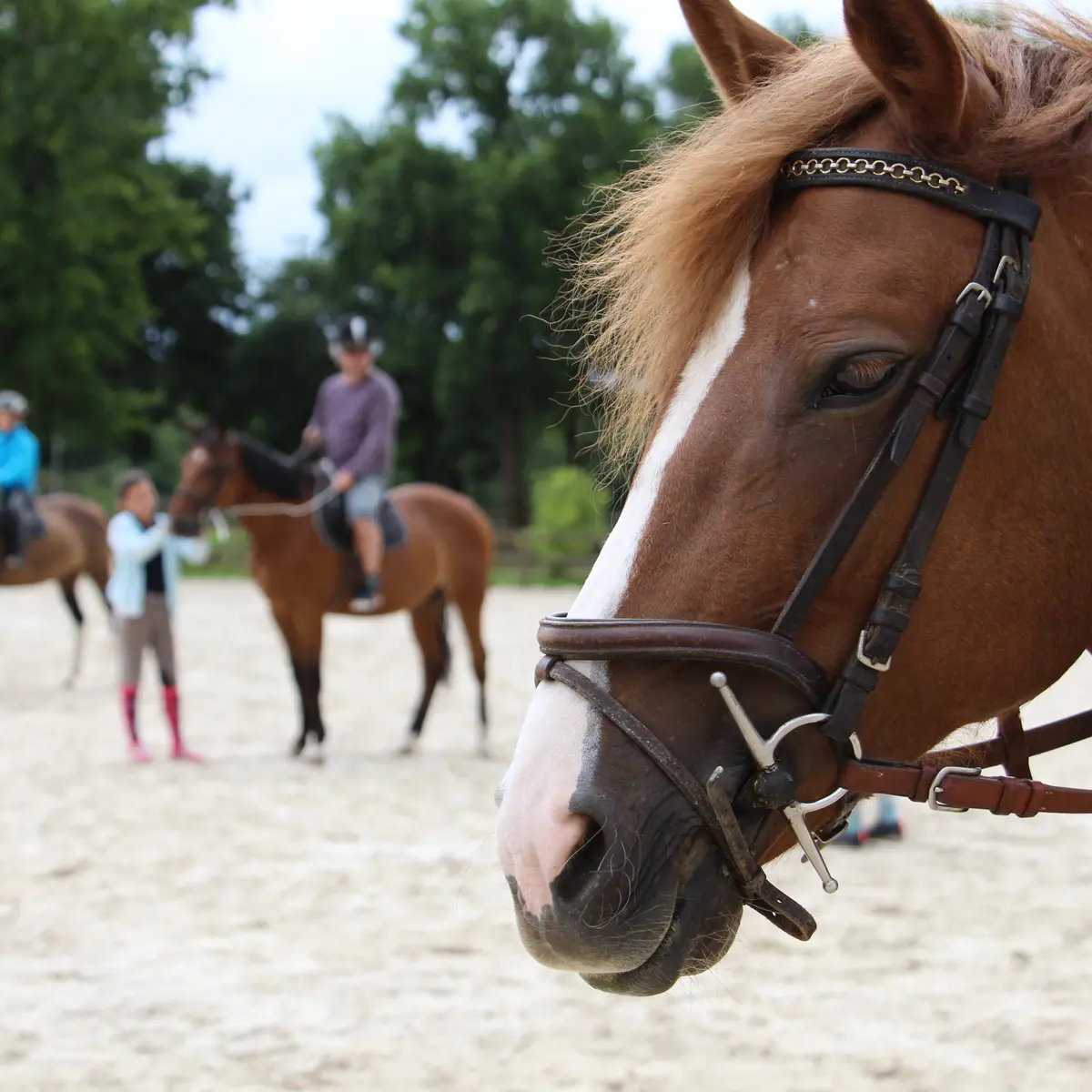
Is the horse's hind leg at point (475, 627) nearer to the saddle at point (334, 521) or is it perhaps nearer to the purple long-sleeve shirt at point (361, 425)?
the saddle at point (334, 521)

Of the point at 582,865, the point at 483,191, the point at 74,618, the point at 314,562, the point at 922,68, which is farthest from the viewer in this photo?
the point at 483,191

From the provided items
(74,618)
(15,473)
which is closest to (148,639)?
(15,473)

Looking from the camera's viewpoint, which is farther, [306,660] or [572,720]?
[306,660]

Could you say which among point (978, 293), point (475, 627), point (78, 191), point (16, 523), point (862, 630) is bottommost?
point (475, 627)

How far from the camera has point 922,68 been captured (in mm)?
1641

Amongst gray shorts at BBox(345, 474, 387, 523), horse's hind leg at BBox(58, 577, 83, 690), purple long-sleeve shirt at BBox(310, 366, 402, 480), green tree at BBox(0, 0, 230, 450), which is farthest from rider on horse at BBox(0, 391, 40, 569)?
green tree at BBox(0, 0, 230, 450)

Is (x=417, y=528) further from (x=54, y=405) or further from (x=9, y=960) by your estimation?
(x=54, y=405)

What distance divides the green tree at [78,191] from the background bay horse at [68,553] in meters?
17.7

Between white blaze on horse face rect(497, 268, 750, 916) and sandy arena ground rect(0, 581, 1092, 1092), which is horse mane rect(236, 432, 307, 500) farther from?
white blaze on horse face rect(497, 268, 750, 916)

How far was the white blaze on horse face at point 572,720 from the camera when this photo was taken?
1.50 meters

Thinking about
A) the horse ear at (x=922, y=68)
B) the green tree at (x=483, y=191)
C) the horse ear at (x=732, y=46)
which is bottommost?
the horse ear at (x=922, y=68)

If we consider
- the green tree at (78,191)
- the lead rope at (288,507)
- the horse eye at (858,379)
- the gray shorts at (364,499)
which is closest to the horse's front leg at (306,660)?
the lead rope at (288,507)

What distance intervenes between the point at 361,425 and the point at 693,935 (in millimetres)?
8060

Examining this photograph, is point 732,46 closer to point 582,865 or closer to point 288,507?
point 582,865
